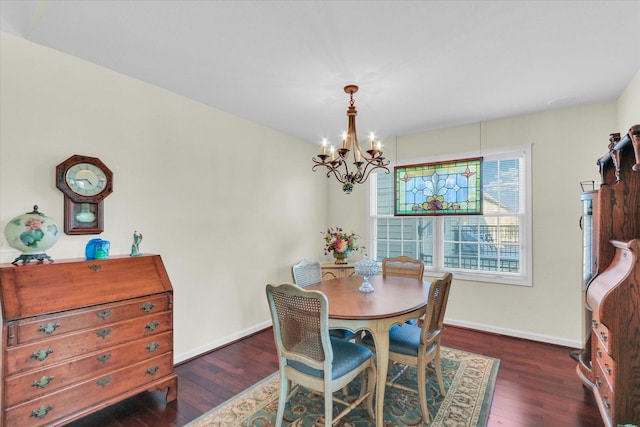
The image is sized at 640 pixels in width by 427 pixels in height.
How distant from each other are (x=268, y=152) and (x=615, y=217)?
136 inches

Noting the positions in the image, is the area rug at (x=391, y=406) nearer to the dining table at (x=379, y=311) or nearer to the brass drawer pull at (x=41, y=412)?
the dining table at (x=379, y=311)

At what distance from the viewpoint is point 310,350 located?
1.92m

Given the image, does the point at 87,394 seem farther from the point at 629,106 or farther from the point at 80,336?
the point at 629,106

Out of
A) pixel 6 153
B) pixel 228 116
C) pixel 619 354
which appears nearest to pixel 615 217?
pixel 619 354

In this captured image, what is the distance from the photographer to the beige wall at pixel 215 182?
2.28 metres

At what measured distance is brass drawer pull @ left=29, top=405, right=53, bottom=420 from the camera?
1.82 m

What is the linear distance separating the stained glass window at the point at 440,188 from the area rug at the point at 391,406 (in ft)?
6.63

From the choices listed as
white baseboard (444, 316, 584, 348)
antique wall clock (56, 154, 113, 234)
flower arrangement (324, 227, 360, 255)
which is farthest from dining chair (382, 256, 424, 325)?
antique wall clock (56, 154, 113, 234)

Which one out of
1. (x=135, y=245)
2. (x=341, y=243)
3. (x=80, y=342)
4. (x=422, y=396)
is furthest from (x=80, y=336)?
(x=341, y=243)

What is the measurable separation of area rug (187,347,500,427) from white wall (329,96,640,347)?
1172 millimetres

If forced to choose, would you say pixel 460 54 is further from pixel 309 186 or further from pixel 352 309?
pixel 309 186

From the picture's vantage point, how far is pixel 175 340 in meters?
3.05

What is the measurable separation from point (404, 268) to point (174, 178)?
2571mm

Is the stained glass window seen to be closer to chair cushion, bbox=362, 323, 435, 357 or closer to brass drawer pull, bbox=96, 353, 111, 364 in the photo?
chair cushion, bbox=362, 323, 435, 357
